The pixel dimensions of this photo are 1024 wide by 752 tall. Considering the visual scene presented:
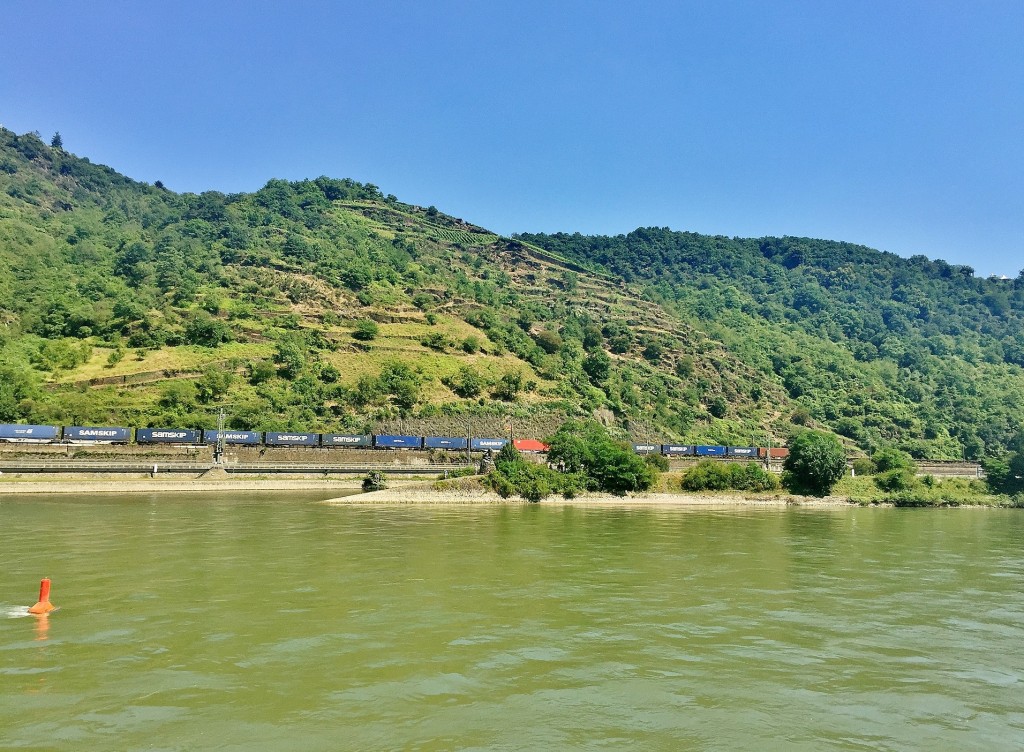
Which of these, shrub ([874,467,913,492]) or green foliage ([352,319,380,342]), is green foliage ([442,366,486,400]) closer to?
green foliage ([352,319,380,342])

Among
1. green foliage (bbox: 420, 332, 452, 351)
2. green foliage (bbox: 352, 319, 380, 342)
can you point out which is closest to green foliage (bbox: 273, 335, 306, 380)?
green foliage (bbox: 352, 319, 380, 342)

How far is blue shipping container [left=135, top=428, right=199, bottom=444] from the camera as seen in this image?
76.1 m

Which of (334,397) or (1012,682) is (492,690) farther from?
(334,397)

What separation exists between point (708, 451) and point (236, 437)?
64.6 m


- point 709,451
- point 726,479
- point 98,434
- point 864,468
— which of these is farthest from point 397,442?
point 864,468

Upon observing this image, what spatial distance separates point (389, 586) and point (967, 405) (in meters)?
157

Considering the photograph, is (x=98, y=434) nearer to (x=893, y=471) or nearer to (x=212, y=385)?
(x=212, y=385)

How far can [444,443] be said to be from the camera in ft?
297

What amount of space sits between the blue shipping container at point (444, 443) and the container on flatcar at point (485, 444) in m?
1.42

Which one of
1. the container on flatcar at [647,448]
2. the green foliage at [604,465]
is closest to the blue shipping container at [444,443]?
the green foliage at [604,465]

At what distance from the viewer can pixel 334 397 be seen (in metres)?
99.6

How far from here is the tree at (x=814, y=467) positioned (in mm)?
76562

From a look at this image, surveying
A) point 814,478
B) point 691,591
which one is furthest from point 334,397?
point 691,591

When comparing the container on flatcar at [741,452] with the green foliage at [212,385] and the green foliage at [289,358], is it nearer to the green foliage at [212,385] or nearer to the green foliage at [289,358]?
the green foliage at [289,358]
